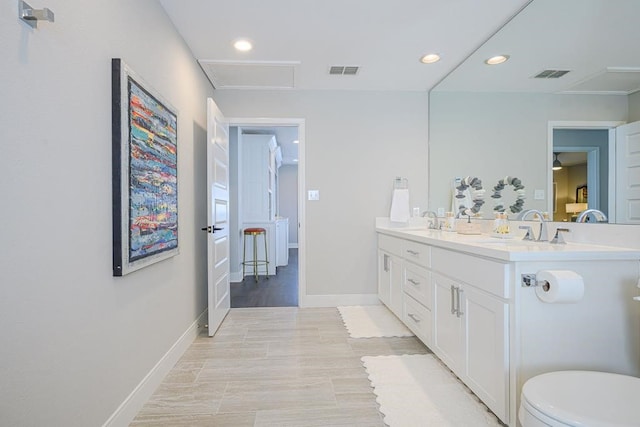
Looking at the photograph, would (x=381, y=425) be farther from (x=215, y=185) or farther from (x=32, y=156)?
(x=215, y=185)

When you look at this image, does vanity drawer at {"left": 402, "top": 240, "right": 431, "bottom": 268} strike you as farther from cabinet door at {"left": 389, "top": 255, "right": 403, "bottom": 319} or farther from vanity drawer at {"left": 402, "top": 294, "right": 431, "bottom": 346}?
vanity drawer at {"left": 402, "top": 294, "right": 431, "bottom": 346}

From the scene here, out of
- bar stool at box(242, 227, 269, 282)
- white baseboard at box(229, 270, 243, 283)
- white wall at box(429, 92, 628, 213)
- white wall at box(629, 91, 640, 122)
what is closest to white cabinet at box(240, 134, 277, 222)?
bar stool at box(242, 227, 269, 282)

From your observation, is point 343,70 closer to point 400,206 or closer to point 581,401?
point 400,206

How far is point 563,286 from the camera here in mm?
1215

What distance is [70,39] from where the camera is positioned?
1168 mm

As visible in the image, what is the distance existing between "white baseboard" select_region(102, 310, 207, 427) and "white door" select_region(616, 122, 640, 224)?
2480 mm

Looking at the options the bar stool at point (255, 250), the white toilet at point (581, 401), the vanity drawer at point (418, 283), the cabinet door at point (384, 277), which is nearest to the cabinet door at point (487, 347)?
the white toilet at point (581, 401)

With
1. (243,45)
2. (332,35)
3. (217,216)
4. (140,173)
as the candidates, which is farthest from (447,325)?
(243,45)

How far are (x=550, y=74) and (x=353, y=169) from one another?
1859 mm

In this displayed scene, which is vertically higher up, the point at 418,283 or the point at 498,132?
the point at 498,132

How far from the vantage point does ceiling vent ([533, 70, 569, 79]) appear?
1817mm

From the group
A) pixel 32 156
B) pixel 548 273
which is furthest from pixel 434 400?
pixel 32 156

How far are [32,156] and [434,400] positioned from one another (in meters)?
2.02

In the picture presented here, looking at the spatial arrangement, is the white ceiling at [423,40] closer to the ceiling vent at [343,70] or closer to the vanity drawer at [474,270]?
the ceiling vent at [343,70]
